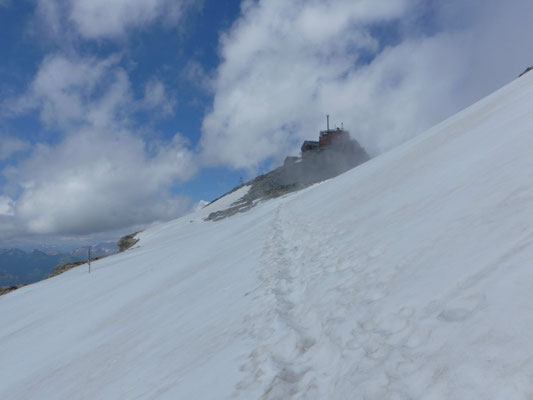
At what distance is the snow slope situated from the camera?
7.90ft

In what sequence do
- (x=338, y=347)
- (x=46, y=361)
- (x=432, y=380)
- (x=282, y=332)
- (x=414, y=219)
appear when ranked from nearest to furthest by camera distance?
(x=432, y=380)
(x=338, y=347)
(x=282, y=332)
(x=414, y=219)
(x=46, y=361)

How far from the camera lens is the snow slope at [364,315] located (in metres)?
Result: 2.41

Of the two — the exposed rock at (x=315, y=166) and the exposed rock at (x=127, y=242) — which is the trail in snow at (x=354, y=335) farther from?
the exposed rock at (x=315, y=166)

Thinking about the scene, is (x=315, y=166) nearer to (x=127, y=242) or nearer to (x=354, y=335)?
(x=127, y=242)

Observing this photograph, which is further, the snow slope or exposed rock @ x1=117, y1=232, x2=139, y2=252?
exposed rock @ x1=117, y1=232, x2=139, y2=252

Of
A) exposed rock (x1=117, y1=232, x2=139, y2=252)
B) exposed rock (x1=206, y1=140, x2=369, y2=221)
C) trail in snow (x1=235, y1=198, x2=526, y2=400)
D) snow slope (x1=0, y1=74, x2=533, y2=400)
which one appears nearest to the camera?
snow slope (x1=0, y1=74, x2=533, y2=400)

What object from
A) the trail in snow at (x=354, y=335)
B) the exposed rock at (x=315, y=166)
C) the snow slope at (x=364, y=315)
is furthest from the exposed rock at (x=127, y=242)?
the trail in snow at (x=354, y=335)

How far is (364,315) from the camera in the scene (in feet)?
12.0

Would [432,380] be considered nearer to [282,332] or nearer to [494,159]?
[282,332]

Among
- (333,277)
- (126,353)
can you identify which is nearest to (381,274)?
(333,277)

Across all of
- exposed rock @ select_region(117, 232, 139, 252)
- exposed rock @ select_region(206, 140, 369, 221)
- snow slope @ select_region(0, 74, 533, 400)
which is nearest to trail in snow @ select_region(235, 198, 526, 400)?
snow slope @ select_region(0, 74, 533, 400)

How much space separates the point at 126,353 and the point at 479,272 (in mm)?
6675

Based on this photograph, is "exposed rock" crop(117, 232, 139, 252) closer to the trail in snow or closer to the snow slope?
the snow slope

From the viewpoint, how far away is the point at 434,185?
24.3 feet
